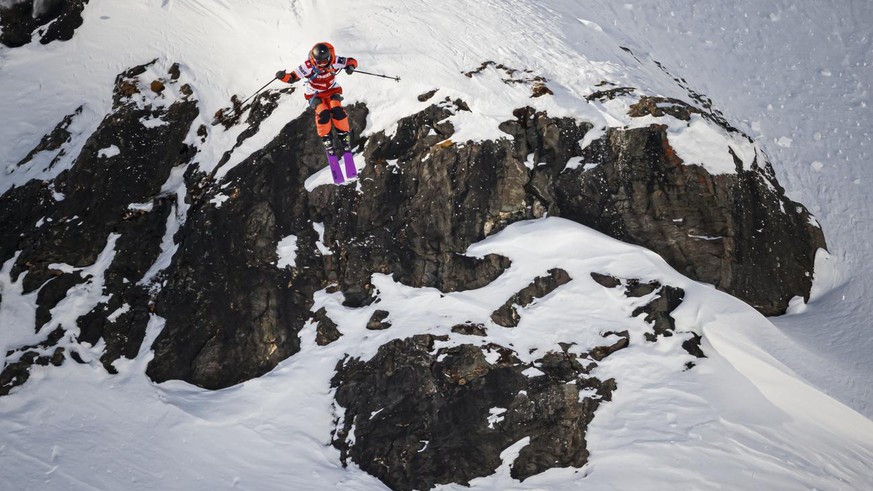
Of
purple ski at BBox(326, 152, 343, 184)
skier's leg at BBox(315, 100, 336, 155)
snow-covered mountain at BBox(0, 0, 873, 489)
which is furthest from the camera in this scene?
purple ski at BBox(326, 152, 343, 184)

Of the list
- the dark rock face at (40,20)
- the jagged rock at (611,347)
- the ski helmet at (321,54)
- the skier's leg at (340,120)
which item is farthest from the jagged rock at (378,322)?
the dark rock face at (40,20)

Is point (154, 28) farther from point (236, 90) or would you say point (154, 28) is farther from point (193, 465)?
point (193, 465)

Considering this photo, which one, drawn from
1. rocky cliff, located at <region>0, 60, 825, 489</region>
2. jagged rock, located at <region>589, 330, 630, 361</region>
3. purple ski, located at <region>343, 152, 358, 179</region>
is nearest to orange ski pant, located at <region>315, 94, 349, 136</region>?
purple ski, located at <region>343, 152, 358, 179</region>

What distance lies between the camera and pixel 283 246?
14.6 metres

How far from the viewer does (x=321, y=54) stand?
13.2m

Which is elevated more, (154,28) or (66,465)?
(154,28)

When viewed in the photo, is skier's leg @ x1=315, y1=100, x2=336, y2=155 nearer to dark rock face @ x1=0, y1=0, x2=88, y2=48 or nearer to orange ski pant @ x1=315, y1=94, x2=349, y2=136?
orange ski pant @ x1=315, y1=94, x2=349, y2=136

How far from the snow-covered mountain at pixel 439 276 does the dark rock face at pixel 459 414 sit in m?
0.04

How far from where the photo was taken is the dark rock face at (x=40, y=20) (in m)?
17.3

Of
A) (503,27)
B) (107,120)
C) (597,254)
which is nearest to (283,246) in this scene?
(107,120)

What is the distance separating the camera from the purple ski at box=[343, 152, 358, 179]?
14102 millimetres

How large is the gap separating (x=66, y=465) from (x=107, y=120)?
7.31 metres

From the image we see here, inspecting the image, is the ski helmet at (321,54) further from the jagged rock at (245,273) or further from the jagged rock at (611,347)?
the jagged rock at (611,347)

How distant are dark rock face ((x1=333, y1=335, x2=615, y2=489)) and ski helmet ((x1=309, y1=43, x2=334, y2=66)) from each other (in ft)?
17.6
